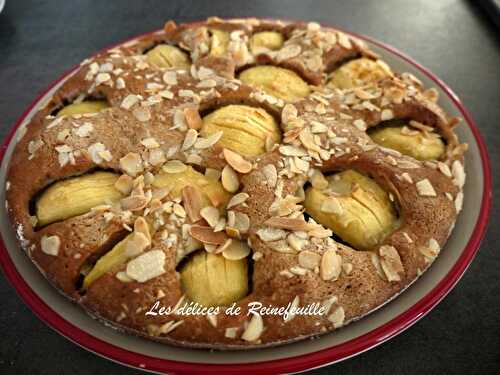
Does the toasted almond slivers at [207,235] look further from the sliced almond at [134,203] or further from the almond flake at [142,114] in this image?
the almond flake at [142,114]

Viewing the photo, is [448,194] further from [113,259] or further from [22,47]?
[22,47]

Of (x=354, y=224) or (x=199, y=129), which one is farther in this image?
(x=199, y=129)

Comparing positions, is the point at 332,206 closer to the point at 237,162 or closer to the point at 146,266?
the point at 237,162

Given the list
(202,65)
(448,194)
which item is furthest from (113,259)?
(448,194)

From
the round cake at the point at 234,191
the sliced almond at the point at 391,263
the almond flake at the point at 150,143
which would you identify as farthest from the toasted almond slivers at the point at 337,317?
the almond flake at the point at 150,143

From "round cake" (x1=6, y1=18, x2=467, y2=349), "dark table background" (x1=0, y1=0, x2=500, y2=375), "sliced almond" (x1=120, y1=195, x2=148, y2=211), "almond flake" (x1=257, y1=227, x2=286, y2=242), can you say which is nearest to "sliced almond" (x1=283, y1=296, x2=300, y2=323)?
"round cake" (x1=6, y1=18, x2=467, y2=349)

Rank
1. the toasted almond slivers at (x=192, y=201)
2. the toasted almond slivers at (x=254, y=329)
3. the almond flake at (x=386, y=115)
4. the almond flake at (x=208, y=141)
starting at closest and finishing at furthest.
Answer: the toasted almond slivers at (x=254, y=329) < the toasted almond slivers at (x=192, y=201) < the almond flake at (x=208, y=141) < the almond flake at (x=386, y=115)
